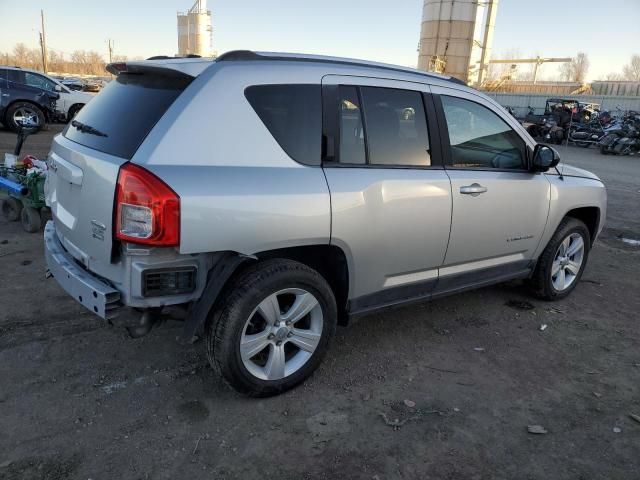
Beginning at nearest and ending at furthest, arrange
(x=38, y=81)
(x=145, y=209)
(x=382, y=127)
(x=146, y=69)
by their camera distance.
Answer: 1. (x=145, y=209)
2. (x=146, y=69)
3. (x=382, y=127)
4. (x=38, y=81)

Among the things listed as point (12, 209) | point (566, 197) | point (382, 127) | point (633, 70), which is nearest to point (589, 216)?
point (566, 197)

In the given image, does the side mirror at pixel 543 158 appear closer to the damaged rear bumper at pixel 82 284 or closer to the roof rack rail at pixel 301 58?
the roof rack rail at pixel 301 58

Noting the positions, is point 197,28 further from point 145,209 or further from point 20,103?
point 145,209

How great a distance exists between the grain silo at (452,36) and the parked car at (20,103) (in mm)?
33821

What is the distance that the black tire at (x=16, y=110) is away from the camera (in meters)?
14.2

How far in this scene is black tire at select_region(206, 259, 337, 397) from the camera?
2723 millimetres

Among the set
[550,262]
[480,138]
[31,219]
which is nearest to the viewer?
[480,138]

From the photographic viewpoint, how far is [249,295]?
107 inches

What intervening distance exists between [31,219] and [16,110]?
1066 centimetres

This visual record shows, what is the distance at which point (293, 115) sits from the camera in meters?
2.88

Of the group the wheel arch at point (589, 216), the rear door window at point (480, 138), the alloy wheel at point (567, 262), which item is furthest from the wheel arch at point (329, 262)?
the wheel arch at point (589, 216)

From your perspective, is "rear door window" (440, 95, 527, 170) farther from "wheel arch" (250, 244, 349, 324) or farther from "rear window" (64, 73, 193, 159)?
"rear window" (64, 73, 193, 159)

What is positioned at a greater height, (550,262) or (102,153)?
(102,153)

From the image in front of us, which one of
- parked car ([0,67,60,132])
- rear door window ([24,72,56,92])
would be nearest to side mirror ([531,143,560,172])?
parked car ([0,67,60,132])
